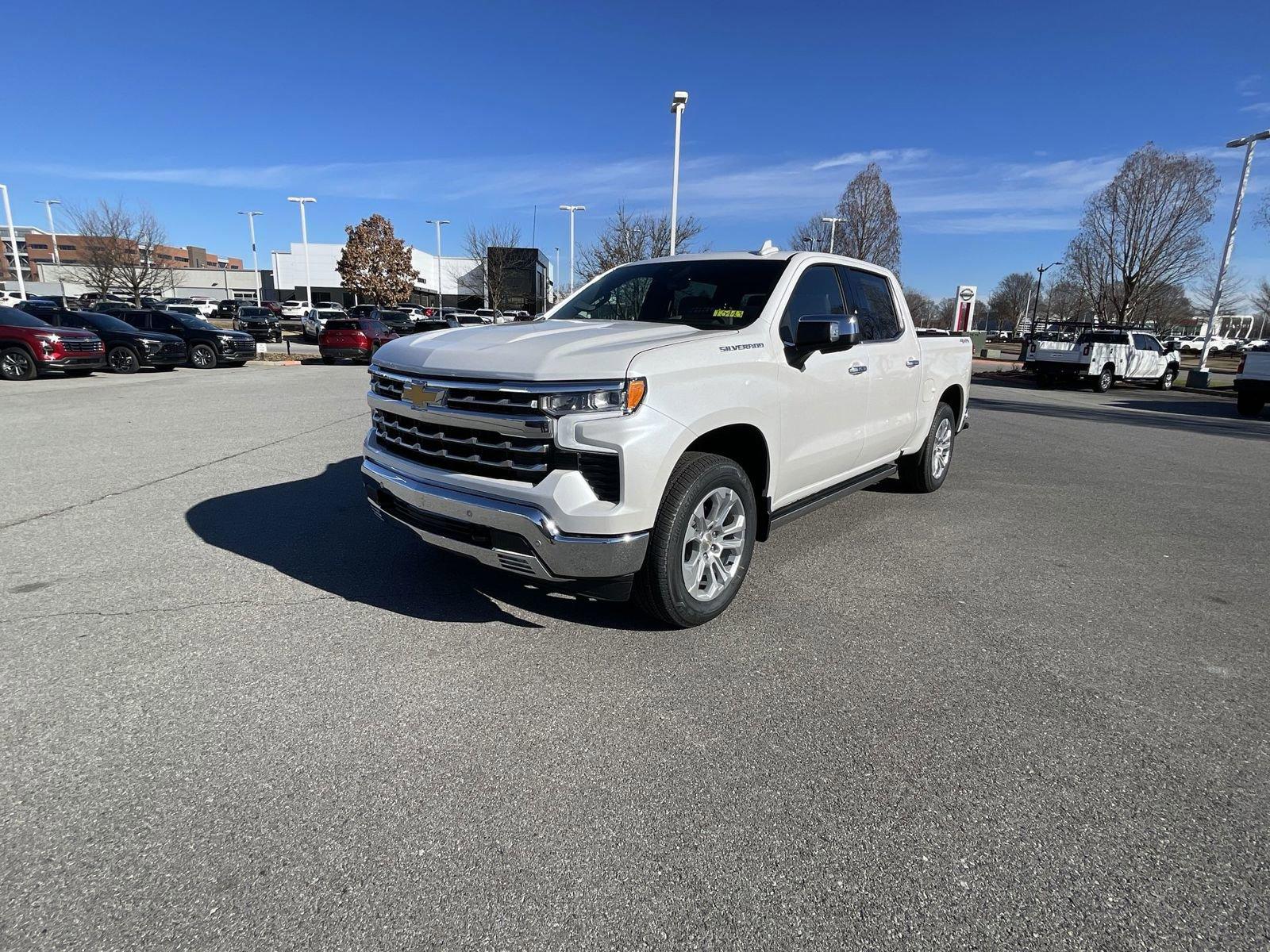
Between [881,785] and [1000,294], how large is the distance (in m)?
109

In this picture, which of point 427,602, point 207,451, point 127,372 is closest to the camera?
point 427,602

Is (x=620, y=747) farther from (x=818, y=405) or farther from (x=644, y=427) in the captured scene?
(x=818, y=405)

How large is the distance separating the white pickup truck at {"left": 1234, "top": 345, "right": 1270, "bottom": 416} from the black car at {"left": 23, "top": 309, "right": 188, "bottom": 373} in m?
24.4

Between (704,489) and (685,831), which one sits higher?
(704,489)

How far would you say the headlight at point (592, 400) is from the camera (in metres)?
3.05

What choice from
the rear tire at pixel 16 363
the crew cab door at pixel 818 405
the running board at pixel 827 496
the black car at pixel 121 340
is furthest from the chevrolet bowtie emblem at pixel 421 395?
the black car at pixel 121 340

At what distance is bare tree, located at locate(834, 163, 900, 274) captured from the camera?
129 ft

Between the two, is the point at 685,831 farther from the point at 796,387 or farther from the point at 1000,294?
the point at 1000,294

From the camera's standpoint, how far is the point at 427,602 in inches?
157

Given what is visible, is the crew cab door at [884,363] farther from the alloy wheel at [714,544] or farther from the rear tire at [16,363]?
the rear tire at [16,363]

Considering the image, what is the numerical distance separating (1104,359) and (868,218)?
20912 mm

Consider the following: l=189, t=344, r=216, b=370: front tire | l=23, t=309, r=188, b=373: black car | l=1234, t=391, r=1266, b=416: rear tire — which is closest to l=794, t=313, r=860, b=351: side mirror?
l=1234, t=391, r=1266, b=416: rear tire

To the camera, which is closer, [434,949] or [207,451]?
[434,949]

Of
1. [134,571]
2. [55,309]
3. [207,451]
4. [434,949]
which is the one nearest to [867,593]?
[434,949]
